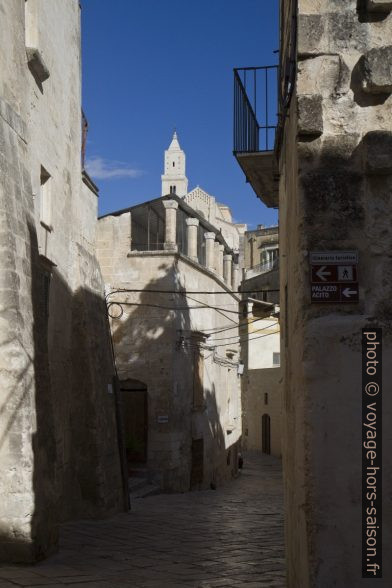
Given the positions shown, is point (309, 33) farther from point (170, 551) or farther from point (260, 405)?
point (260, 405)

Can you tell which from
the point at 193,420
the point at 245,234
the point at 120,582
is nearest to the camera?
the point at 120,582

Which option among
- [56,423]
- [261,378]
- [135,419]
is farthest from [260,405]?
[56,423]

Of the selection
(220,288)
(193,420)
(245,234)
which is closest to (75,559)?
(193,420)

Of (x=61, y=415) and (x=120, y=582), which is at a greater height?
(x=61, y=415)

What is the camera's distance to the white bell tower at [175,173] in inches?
3583

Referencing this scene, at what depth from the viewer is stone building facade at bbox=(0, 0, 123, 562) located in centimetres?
822

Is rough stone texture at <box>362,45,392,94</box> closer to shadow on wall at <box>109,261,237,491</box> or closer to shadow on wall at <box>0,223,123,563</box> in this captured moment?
shadow on wall at <box>0,223,123,563</box>

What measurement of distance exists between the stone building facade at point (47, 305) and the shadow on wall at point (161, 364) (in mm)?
3849

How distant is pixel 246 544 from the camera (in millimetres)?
9922

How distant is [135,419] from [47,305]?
8329mm

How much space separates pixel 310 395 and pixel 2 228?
188 inches

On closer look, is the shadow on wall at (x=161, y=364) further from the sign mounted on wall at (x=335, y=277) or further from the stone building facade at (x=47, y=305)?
the sign mounted on wall at (x=335, y=277)

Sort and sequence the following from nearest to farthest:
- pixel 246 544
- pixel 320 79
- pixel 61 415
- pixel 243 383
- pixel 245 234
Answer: pixel 320 79
pixel 246 544
pixel 61 415
pixel 243 383
pixel 245 234

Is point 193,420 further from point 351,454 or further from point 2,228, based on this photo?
point 351,454
